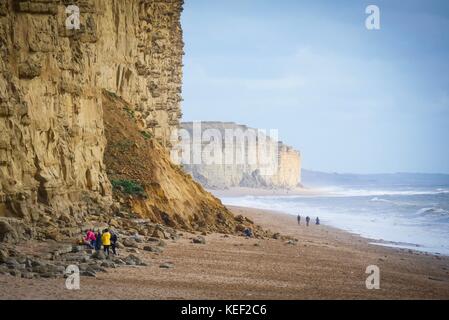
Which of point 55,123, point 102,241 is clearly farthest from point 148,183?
point 102,241

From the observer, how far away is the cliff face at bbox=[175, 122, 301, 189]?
122188 millimetres

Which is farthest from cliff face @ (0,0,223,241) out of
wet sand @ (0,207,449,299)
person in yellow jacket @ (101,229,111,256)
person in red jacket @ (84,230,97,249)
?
wet sand @ (0,207,449,299)

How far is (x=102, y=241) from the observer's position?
18.3m

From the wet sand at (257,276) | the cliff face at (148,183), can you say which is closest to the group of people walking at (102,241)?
the wet sand at (257,276)

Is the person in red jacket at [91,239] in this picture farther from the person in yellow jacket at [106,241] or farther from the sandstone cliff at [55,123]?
the sandstone cliff at [55,123]

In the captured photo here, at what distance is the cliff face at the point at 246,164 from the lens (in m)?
122

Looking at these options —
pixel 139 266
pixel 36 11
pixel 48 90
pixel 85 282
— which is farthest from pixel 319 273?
pixel 36 11

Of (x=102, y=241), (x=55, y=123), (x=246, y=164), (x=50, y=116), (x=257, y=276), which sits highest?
(x=50, y=116)

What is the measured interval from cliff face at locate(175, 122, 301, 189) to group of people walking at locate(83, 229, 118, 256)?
98.4 m

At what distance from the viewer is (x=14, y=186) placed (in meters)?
18.8

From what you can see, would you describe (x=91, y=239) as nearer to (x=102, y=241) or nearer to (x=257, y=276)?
(x=102, y=241)

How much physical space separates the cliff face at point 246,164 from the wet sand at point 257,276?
92.0 meters

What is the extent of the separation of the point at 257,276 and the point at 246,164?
368 feet

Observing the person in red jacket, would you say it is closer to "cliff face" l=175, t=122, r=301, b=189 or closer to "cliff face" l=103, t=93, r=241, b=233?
"cliff face" l=103, t=93, r=241, b=233
